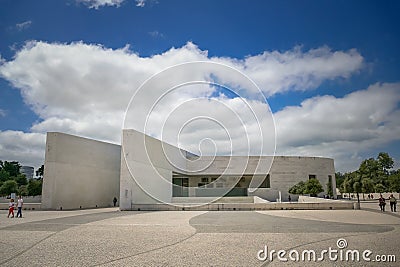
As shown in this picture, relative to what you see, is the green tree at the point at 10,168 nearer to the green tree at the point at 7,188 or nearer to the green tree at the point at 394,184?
the green tree at the point at 7,188

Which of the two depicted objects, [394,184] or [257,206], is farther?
[394,184]

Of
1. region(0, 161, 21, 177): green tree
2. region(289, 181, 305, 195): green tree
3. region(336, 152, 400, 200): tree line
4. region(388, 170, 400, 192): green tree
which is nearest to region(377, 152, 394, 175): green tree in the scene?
region(336, 152, 400, 200): tree line

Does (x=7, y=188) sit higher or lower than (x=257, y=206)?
higher

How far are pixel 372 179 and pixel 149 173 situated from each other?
1868 inches

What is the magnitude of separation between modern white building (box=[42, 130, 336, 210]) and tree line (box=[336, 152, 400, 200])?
872 centimetres

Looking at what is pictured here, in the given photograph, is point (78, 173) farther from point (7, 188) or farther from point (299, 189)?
point (299, 189)

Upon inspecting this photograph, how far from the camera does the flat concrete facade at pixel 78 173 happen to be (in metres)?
29.1

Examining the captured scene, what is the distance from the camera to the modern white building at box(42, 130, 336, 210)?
95.2 feet

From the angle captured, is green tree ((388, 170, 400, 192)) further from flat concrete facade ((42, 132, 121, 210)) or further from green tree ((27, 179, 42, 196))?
green tree ((27, 179, 42, 196))

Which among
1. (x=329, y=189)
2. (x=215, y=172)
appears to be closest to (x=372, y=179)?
(x=329, y=189)

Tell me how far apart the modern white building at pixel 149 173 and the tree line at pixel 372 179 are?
872 centimetres

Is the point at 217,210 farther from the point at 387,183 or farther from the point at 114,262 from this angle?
the point at 387,183

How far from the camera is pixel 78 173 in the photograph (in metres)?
32.4

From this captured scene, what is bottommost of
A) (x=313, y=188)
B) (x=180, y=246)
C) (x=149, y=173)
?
(x=180, y=246)
